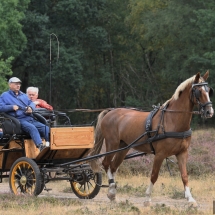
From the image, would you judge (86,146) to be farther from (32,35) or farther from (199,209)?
(32,35)

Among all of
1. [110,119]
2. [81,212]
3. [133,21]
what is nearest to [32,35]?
[133,21]

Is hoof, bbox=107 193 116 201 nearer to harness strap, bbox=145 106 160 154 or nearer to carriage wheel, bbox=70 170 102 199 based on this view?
carriage wheel, bbox=70 170 102 199

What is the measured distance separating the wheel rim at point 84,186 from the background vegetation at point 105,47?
24043mm

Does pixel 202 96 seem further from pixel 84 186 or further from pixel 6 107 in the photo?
pixel 6 107

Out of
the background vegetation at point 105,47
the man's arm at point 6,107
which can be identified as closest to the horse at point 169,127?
the man's arm at point 6,107

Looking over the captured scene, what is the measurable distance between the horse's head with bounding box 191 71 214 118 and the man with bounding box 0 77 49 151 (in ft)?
9.42

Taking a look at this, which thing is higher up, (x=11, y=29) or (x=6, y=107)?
(x=11, y=29)

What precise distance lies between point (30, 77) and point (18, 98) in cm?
3452

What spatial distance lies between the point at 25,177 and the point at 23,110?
1192mm

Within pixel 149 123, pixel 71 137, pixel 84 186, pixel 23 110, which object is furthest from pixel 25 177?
pixel 149 123

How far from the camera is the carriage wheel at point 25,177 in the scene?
1179cm

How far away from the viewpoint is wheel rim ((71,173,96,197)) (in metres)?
12.8

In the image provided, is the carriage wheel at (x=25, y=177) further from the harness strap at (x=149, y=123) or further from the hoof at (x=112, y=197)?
the harness strap at (x=149, y=123)

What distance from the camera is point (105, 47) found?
50875mm
